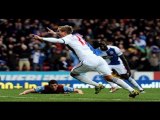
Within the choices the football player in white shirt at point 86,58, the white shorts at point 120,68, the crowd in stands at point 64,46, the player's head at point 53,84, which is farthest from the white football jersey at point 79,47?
the crowd in stands at point 64,46

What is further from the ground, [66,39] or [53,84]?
[66,39]

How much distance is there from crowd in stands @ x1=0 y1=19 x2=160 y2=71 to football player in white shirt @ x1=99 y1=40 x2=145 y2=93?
16.5ft

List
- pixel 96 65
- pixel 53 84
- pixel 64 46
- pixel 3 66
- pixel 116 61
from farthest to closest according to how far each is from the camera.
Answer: pixel 64 46 → pixel 3 66 → pixel 116 61 → pixel 53 84 → pixel 96 65

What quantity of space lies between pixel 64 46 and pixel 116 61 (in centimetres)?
741

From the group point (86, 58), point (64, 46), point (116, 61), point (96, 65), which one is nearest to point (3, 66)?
point (64, 46)

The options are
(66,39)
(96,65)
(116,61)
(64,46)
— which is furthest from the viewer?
(64,46)

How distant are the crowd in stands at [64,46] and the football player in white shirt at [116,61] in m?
5.04

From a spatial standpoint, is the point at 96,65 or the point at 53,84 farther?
the point at 53,84

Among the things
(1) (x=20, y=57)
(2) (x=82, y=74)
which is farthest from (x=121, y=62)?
(1) (x=20, y=57)

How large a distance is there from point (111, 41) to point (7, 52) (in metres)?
4.61

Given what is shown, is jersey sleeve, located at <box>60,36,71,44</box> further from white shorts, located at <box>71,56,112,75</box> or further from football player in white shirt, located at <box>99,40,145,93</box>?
football player in white shirt, located at <box>99,40,145,93</box>

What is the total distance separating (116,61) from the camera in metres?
20.0

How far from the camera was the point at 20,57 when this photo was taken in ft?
86.0

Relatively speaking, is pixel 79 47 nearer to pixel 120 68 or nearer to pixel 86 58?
pixel 86 58
